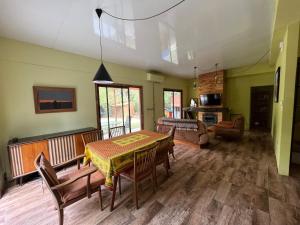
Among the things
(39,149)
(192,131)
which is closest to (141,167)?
(39,149)

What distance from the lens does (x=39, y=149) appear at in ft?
8.63

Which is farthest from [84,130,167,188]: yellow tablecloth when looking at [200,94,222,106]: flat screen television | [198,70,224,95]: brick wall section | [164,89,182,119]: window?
[198,70,224,95]: brick wall section

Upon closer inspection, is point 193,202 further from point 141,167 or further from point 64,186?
point 64,186

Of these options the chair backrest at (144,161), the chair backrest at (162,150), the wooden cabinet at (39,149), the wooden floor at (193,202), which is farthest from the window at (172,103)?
the chair backrest at (144,161)

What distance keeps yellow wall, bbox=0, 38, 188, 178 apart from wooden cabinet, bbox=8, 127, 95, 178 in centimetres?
35

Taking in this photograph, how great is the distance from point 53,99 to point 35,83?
1.47 feet

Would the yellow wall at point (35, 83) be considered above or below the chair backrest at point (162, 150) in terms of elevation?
above

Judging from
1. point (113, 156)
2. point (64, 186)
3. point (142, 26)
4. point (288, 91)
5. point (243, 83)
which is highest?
point (142, 26)

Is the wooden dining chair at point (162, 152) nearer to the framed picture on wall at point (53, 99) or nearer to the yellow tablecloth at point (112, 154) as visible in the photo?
the yellow tablecloth at point (112, 154)

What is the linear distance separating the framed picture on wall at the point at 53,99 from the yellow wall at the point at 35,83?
10cm

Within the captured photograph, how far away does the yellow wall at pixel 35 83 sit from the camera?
262cm

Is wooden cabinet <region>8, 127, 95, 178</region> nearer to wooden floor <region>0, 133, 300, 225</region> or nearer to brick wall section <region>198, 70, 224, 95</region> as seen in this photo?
wooden floor <region>0, 133, 300, 225</region>

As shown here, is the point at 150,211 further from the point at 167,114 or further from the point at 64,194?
the point at 167,114

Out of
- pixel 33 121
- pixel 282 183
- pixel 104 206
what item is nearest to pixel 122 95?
pixel 33 121
